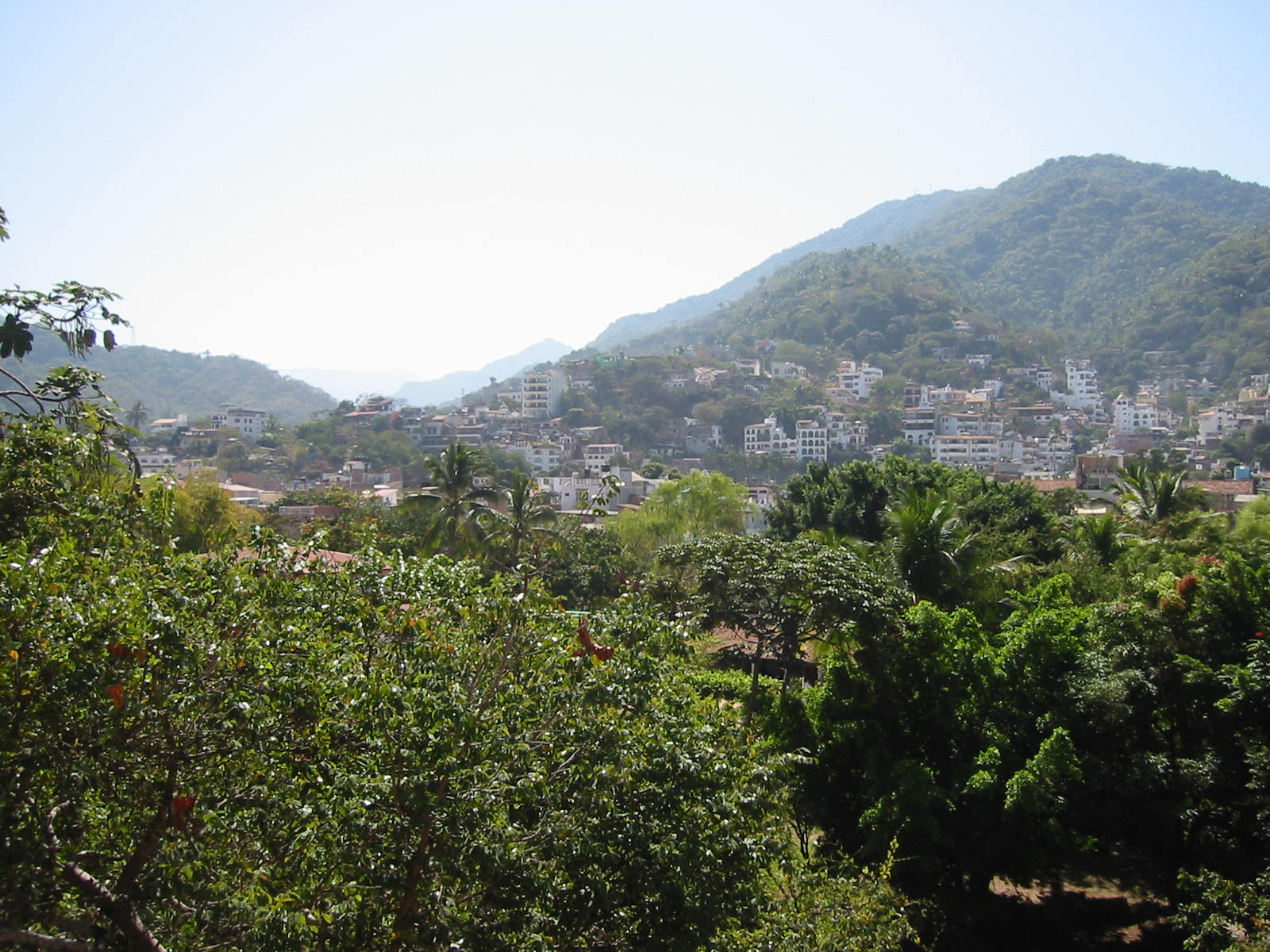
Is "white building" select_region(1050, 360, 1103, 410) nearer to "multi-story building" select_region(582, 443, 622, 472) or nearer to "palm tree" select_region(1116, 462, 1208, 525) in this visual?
"multi-story building" select_region(582, 443, 622, 472)

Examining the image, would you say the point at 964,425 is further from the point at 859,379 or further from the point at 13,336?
the point at 13,336

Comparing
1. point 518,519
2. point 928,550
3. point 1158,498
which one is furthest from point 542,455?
point 928,550

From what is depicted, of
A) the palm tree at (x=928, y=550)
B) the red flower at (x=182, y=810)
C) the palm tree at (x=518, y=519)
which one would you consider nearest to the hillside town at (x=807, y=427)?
the palm tree at (x=518, y=519)

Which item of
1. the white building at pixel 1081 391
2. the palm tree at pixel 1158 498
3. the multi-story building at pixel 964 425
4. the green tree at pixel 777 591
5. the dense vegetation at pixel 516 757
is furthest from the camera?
the white building at pixel 1081 391

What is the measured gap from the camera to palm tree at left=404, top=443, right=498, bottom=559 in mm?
22562

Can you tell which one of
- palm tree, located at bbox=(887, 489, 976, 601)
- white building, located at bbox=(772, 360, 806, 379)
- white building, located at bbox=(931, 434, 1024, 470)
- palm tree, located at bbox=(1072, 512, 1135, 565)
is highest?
white building, located at bbox=(772, 360, 806, 379)

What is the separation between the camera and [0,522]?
4.84m

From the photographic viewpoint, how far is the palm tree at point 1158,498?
20906 millimetres

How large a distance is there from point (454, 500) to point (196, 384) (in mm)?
151371

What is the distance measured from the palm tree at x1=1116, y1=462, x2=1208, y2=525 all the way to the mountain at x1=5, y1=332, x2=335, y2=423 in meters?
123

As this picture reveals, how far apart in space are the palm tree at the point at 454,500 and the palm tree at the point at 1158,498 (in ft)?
49.4

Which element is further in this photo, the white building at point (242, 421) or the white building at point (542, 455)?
the white building at point (242, 421)

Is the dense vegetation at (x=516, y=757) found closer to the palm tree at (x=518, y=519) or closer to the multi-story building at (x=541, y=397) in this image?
the palm tree at (x=518, y=519)

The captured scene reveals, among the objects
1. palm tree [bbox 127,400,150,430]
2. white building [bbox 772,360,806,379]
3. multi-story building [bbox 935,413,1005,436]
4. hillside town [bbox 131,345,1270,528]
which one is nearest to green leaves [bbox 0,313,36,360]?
palm tree [bbox 127,400,150,430]
